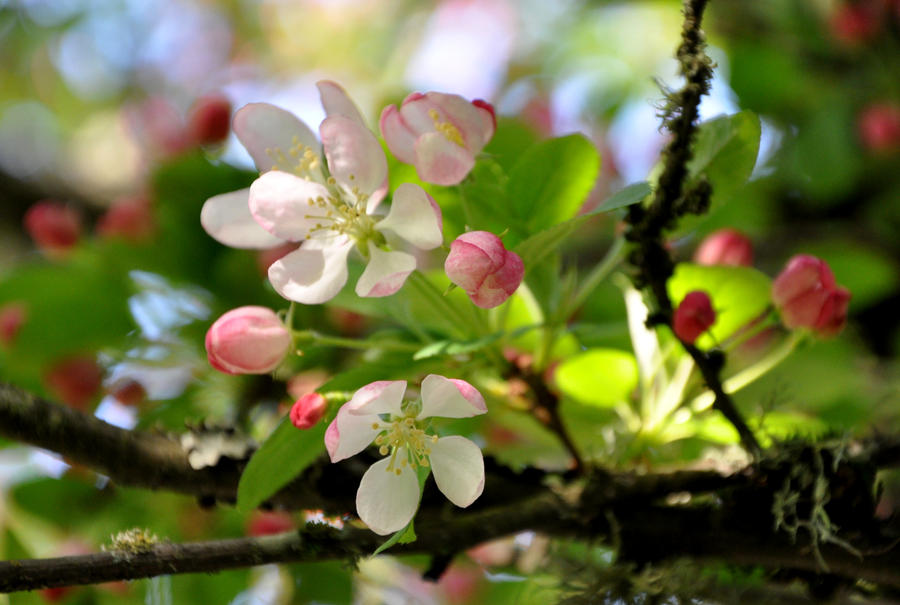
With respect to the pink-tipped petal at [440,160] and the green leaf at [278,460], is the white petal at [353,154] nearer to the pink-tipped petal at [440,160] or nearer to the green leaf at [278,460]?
the pink-tipped petal at [440,160]

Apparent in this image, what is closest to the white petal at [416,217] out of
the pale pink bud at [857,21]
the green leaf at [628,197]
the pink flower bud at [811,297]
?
the green leaf at [628,197]

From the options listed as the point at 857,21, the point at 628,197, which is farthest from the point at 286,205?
the point at 857,21

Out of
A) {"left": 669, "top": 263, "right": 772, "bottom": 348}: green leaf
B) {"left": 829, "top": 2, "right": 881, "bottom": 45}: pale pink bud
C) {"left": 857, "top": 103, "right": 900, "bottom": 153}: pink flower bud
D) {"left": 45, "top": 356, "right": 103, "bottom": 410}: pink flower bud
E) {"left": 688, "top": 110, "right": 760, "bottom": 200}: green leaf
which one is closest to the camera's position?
{"left": 688, "top": 110, "right": 760, "bottom": 200}: green leaf

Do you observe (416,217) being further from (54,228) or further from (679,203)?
(54,228)

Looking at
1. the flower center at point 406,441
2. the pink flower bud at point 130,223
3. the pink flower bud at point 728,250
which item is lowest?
the flower center at point 406,441

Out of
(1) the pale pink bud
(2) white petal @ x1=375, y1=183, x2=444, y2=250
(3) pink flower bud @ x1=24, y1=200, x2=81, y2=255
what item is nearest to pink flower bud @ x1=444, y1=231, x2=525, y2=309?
(2) white petal @ x1=375, y1=183, x2=444, y2=250

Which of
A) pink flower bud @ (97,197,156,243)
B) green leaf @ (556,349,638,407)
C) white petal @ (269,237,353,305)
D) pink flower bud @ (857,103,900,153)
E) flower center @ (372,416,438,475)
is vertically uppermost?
pink flower bud @ (857,103,900,153)

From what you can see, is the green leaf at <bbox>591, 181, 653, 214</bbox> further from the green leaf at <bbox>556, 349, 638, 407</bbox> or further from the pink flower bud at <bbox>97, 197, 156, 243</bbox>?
the pink flower bud at <bbox>97, 197, 156, 243</bbox>
